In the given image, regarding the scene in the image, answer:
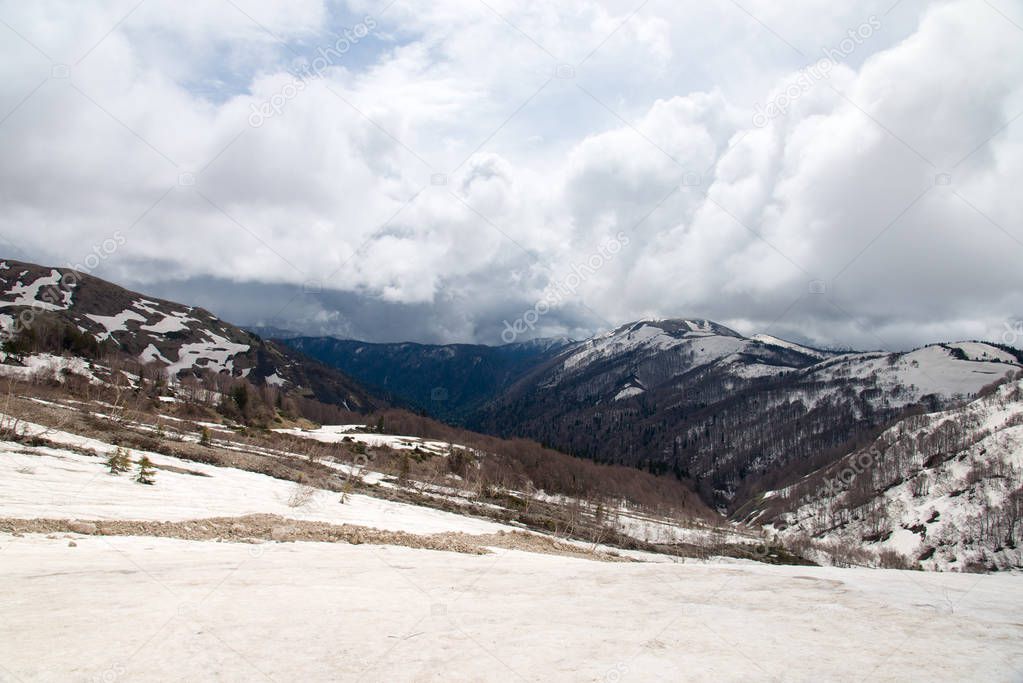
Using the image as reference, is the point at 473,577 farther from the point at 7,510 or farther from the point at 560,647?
the point at 7,510

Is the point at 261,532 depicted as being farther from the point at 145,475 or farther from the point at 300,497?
the point at 300,497

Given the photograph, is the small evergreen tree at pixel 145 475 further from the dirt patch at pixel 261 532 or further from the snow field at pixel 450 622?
the snow field at pixel 450 622

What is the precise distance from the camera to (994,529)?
129750mm

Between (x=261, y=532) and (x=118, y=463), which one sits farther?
(x=118, y=463)

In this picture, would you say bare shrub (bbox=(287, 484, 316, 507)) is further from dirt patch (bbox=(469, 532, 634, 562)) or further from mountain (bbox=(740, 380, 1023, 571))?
mountain (bbox=(740, 380, 1023, 571))

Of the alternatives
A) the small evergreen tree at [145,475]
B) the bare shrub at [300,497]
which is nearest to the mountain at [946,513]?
the bare shrub at [300,497]

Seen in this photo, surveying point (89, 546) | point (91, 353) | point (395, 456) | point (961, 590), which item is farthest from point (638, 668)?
point (91, 353)

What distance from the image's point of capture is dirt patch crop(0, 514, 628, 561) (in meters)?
19.0

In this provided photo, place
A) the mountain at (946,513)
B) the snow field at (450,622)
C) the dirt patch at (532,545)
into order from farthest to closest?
1. the mountain at (946,513)
2. the dirt patch at (532,545)
3. the snow field at (450,622)

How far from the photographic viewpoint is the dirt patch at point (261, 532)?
749 inches

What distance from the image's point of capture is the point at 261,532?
74.9 feet

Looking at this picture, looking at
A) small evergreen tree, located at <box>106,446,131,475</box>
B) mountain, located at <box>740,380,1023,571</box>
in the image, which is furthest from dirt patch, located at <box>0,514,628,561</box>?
mountain, located at <box>740,380,1023,571</box>

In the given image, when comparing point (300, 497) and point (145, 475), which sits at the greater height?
point (145, 475)

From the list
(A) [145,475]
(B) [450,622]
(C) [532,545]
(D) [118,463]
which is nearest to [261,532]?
(A) [145,475]
